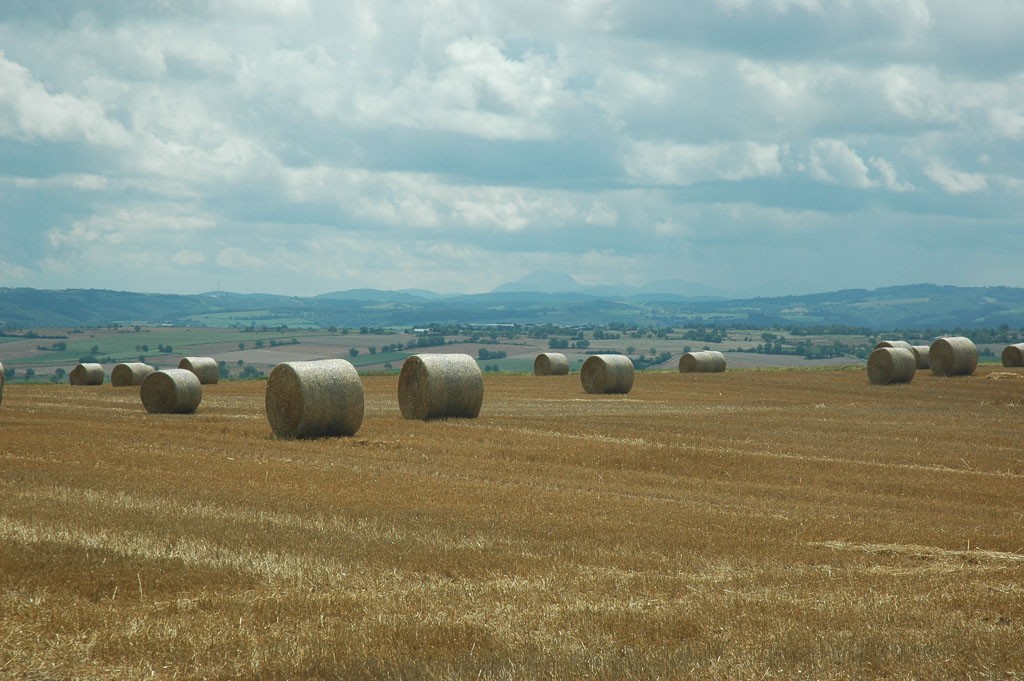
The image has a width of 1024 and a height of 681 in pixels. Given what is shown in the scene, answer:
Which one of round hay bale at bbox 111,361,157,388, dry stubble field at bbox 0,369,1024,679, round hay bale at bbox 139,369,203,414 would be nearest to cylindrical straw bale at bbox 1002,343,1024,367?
dry stubble field at bbox 0,369,1024,679

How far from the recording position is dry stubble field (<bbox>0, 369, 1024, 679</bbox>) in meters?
8.25

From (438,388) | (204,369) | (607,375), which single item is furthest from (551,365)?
(438,388)

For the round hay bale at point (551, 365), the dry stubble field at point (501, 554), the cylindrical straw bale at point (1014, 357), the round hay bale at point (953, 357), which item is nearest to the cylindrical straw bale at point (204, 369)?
the round hay bale at point (551, 365)

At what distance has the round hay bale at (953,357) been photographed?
5084 cm

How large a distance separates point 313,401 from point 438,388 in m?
4.82

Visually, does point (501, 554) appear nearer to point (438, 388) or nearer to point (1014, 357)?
point (438, 388)

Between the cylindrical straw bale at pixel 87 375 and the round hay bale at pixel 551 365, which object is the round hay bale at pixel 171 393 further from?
the round hay bale at pixel 551 365

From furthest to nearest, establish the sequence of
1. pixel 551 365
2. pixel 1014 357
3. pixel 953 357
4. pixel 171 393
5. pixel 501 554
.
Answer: pixel 1014 357, pixel 551 365, pixel 953 357, pixel 171 393, pixel 501 554

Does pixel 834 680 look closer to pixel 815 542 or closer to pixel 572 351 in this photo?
pixel 815 542

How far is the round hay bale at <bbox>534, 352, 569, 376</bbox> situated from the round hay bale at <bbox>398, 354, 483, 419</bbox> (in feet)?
94.6

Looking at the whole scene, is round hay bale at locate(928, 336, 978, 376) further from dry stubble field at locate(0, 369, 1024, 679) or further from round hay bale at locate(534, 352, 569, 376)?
dry stubble field at locate(0, 369, 1024, 679)

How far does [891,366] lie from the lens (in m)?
47.1

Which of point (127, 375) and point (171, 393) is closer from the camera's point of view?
point (171, 393)

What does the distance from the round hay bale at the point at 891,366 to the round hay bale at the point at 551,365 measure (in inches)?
600
